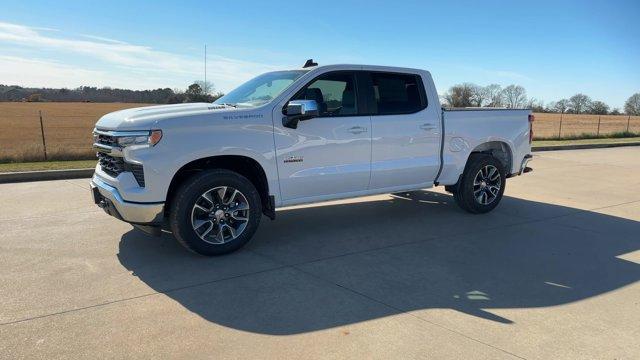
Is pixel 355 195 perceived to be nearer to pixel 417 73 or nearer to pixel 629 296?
pixel 417 73

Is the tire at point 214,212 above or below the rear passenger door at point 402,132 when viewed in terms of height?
below

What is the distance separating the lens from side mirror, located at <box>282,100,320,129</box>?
5230 millimetres

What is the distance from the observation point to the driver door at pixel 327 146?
18.4 feet

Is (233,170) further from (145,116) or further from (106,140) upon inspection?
(106,140)

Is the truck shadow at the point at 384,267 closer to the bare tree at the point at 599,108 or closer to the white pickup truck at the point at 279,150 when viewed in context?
the white pickup truck at the point at 279,150

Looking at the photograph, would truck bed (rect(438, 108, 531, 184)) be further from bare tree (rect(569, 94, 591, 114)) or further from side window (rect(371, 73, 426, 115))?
bare tree (rect(569, 94, 591, 114))

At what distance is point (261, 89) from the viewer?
20.2 ft

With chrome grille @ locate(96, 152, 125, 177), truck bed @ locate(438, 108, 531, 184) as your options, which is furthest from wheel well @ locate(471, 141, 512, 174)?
chrome grille @ locate(96, 152, 125, 177)

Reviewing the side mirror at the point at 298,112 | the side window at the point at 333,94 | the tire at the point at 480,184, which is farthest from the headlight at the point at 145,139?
the tire at the point at 480,184

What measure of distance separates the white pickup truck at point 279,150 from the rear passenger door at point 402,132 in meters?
0.01

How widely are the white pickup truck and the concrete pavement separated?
50cm

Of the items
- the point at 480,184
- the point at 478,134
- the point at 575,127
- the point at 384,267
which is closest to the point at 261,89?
the point at 384,267

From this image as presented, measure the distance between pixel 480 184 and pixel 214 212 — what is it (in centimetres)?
414

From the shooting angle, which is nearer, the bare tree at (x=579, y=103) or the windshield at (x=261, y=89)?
the windshield at (x=261, y=89)
